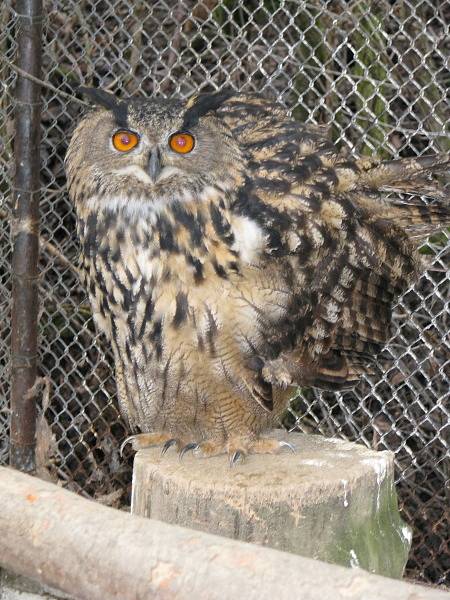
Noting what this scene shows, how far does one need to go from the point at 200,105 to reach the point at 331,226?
1.51 feet

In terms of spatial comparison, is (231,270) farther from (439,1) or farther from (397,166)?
(439,1)

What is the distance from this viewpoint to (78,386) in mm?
4094

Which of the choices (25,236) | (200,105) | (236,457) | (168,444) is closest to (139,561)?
(236,457)

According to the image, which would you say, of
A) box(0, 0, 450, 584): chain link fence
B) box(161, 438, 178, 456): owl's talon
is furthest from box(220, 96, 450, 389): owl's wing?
box(0, 0, 450, 584): chain link fence

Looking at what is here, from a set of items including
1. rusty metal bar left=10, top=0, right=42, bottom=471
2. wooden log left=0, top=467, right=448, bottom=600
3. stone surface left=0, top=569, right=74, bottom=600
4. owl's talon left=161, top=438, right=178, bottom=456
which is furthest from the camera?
rusty metal bar left=10, top=0, right=42, bottom=471

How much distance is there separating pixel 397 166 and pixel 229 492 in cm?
105

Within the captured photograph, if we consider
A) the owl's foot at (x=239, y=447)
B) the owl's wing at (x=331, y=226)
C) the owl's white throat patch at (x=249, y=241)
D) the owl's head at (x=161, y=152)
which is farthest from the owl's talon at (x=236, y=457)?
the owl's head at (x=161, y=152)

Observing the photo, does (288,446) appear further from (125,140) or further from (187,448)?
(125,140)

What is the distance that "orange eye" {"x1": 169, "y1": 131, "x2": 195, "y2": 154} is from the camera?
87.9 inches

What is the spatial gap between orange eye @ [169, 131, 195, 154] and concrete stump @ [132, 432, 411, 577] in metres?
0.78

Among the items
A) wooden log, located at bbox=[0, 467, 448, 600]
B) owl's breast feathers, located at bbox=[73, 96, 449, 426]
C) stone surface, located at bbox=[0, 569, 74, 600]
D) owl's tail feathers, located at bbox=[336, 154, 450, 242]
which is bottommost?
stone surface, located at bbox=[0, 569, 74, 600]

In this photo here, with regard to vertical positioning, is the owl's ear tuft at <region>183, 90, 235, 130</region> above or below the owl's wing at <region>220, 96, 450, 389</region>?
above

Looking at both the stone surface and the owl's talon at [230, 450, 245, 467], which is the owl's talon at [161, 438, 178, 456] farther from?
the stone surface

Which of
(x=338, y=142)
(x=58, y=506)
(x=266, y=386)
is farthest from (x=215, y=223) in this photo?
(x=338, y=142)
